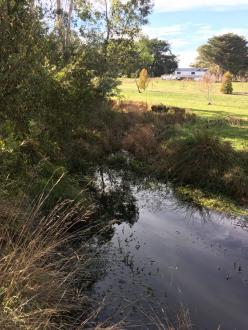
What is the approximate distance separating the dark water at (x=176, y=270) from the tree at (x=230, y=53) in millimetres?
80582

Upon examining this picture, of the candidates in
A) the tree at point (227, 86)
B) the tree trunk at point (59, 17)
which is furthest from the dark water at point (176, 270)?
the tree at point (227, 86)

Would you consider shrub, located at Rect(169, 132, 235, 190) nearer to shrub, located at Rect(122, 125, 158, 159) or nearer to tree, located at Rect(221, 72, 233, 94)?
shrub, located at Rect(122, 125, 158, 159)

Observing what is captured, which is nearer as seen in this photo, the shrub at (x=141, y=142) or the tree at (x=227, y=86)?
the shrub at (x=141, y=142)

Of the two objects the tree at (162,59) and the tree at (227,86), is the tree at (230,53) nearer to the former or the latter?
the tree at (162,59)

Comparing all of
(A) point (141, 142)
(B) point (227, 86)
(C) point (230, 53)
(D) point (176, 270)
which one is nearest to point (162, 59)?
(C) point (230, 53)

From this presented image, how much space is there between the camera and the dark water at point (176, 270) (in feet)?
24.0

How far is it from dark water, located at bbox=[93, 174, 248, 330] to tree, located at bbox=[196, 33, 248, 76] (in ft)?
264

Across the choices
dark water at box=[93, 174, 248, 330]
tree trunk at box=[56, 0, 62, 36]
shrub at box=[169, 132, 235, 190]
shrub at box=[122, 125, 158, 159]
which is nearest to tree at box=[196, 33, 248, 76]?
tree trunk at box=[56, 0, 62, 36]

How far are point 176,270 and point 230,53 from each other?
88.8 m

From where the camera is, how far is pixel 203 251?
9891mm

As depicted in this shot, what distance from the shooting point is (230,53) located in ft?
298

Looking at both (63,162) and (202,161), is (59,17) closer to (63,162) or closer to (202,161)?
(63,162)

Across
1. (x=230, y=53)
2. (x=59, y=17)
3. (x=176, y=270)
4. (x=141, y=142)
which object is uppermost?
(x=59, y=17)

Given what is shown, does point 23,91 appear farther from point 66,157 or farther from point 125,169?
point 125,169
